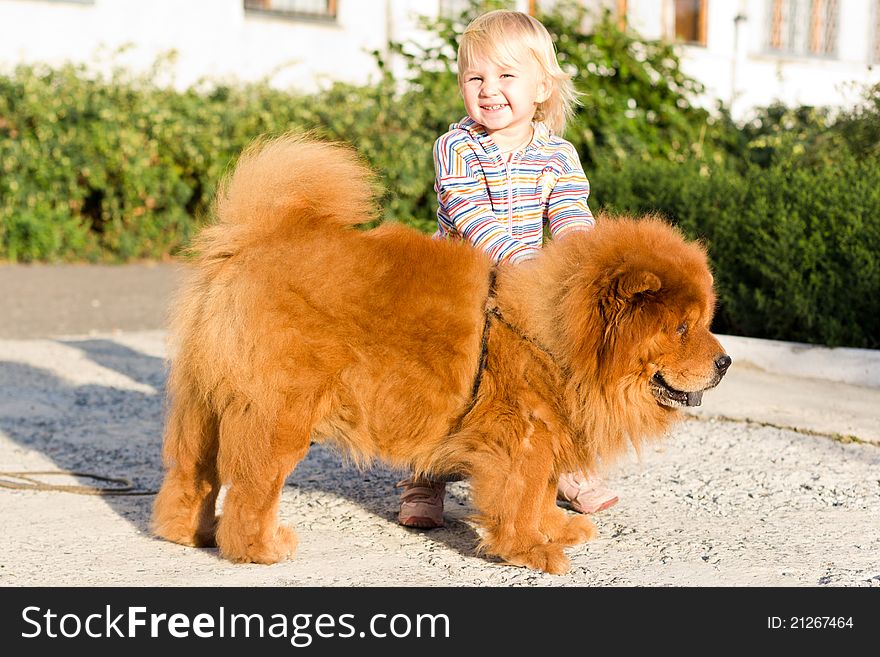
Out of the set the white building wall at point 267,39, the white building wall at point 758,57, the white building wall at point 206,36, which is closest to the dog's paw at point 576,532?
the white building wall at point 267,39

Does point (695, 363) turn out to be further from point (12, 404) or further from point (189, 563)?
point (12, 404)

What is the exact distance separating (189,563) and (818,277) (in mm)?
4815

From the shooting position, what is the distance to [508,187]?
4.62 metres

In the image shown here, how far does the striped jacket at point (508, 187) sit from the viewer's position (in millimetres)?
4598

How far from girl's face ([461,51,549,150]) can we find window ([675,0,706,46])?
16919mm

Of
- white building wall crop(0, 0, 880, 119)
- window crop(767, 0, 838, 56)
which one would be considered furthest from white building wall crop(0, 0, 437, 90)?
window crop(767, 0, 838, 56)

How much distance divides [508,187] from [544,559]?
163 centimetres

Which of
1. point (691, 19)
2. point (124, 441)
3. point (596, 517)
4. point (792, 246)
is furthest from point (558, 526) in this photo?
point (691, 19)

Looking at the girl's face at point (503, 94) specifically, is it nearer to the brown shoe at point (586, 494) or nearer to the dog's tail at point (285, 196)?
the dog's tail at point (285, 196)

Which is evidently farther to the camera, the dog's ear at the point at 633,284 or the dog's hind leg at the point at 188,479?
the dog's hind leg at the point at 188,479

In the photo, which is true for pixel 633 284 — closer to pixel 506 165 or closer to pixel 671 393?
pixel 671 393

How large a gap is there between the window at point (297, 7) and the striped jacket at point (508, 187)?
41.1 feet

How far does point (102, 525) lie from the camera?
14.5ft
